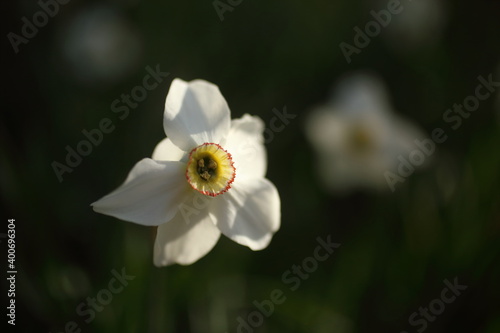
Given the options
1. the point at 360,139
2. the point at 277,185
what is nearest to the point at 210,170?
the point at 277,185

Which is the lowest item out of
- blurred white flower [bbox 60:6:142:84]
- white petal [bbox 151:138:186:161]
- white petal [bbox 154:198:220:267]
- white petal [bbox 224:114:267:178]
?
blurred white flower [bbox 60:6:142:84]

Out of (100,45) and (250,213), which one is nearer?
(250,213)

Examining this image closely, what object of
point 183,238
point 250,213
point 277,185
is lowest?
point 277,185

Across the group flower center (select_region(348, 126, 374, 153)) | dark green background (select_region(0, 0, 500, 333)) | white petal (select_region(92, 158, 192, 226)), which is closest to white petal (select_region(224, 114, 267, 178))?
white petal (select_region(92, 158, 192, 226))

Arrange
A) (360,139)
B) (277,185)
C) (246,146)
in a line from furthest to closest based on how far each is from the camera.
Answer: (360,139) < (277,185) < (246,146)

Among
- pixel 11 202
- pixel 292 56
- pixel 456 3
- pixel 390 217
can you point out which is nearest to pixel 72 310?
pixel 11 202

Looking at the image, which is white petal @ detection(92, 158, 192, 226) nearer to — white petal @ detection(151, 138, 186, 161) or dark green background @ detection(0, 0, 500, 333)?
white petal @ detection(151, 138, 186, 161)

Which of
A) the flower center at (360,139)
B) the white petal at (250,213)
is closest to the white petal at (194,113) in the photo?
the white petal at (250,213)

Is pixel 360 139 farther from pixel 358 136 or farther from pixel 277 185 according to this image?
pixel 277 185
